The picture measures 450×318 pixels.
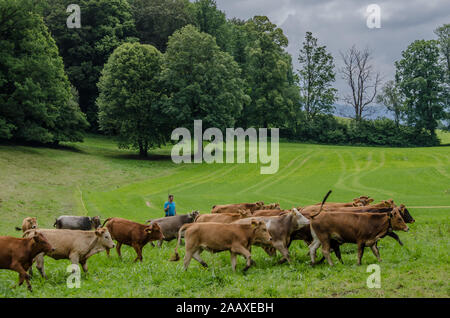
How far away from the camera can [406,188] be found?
33125 millimetres

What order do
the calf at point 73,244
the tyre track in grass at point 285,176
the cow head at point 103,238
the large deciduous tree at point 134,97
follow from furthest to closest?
the large deciduous tree at point 134,97 → the tyre track in grass at point 285,176 → the cow head at point 103,238 → the calf at point 73,244

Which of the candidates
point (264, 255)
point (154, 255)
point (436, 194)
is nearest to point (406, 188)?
point (436, 194)

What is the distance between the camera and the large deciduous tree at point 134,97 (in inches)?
2044

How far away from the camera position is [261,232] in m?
13.0

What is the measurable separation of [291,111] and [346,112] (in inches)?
566

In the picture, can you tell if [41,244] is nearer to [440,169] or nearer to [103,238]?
[103,238]

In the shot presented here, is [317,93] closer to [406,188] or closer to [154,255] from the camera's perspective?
[406,188]

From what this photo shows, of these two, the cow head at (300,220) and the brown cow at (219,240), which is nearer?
the brown cow at (219,240)

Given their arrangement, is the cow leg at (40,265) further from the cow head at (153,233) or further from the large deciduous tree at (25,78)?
the large deciduous tree at (25,78)

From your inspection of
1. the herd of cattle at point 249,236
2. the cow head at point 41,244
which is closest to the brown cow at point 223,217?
the herd of cattle at point 249,236

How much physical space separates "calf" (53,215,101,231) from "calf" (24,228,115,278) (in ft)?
17.6

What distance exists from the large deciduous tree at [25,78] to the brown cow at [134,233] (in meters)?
35.7

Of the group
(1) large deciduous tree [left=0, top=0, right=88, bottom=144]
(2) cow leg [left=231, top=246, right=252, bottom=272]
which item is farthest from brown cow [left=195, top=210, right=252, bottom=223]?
(1) large deciduous tree [left=0, top=0, right=88, bottom=144]

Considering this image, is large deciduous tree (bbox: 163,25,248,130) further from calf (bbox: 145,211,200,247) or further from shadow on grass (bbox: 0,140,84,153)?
calf (bbox: 145,211,200,247)
